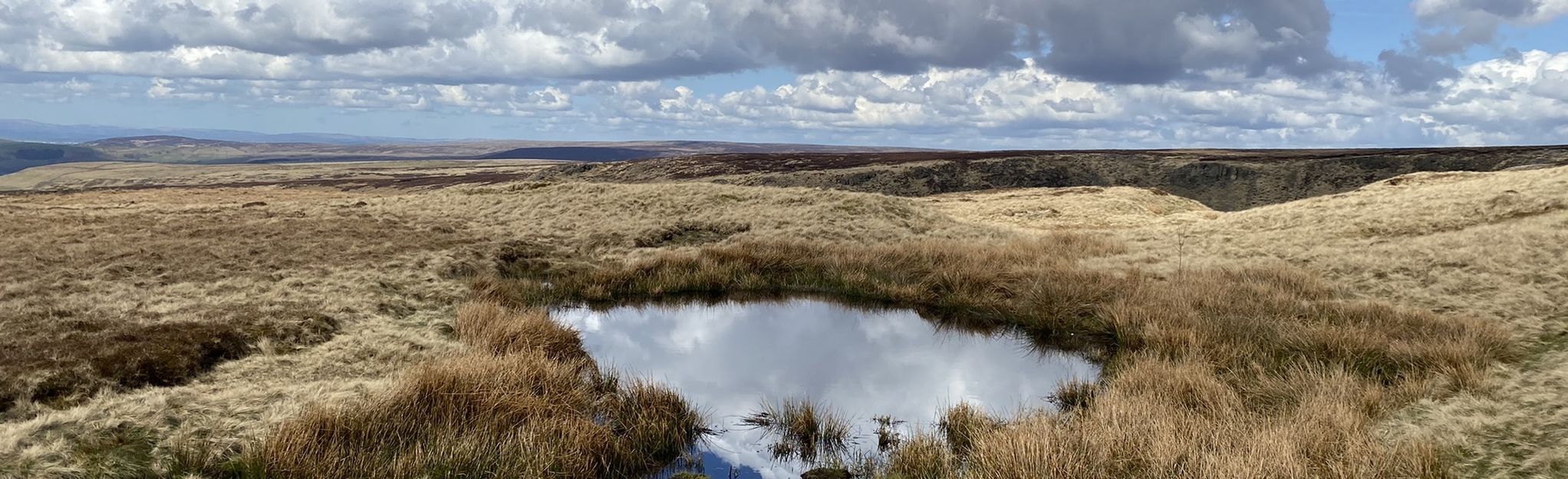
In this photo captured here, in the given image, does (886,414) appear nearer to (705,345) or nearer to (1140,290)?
(705,345)

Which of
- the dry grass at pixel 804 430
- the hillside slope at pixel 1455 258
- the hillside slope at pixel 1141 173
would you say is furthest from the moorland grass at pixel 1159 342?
the hillside slope at pixel 1141 173

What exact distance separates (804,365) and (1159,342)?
5.31 meters

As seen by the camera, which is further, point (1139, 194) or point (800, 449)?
point (1139, 194)

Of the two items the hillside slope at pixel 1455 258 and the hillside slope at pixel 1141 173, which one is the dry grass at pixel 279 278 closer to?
the hillside slope at pixel 1455 258

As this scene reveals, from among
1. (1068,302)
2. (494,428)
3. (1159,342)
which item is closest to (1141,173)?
(1068,302)

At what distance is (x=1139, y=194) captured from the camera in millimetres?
47312

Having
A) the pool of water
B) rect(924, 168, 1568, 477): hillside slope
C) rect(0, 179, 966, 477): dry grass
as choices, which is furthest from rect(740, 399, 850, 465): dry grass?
rect(924, 168, 1568, 477): hillside slope

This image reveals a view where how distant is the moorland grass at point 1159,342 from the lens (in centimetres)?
750

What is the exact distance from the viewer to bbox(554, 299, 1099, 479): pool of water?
10.4 meters

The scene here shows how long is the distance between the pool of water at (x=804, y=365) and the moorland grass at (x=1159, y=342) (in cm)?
101

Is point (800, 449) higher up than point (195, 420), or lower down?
lower down

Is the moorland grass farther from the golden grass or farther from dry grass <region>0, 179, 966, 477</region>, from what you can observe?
dry grass <region>0, 179, 966, 477</region>

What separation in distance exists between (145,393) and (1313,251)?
22.5 m

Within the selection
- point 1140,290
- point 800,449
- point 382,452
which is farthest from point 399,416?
point 1140,290
